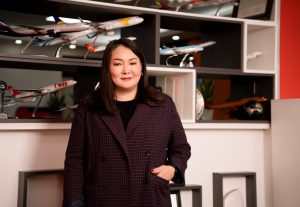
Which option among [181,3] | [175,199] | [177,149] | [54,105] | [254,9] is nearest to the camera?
[177,149]

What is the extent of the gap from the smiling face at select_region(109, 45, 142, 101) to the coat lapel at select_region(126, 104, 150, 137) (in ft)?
0.29

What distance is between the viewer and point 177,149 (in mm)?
1759

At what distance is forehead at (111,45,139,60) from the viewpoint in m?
1.67

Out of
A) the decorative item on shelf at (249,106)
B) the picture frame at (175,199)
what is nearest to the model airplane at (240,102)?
the decorative item on shelf at (249,106)

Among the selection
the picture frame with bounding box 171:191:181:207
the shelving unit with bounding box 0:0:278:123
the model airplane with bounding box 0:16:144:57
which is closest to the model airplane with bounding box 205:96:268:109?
the shelving unit with bounding box 0:0:278:123

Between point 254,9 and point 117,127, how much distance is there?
1.34m

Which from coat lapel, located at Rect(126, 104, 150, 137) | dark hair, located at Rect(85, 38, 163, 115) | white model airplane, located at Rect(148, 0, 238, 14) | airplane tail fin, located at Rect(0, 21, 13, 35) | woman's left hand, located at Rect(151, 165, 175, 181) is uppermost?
white model airplane, located at Rect(148, 0, 238, 14)

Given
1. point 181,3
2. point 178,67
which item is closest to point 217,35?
point 181,3

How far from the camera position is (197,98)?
2363 millimetres

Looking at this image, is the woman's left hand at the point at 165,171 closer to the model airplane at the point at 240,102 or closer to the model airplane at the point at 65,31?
the model airplane at the point at 65,31

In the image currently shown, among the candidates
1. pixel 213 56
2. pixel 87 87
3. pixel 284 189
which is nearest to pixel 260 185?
pixel 284 189

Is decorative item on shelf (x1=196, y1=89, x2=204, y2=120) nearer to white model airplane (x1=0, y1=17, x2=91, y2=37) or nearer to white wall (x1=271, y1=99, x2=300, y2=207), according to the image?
white wall (x1=271, y1=99, x2=300, y2=207)

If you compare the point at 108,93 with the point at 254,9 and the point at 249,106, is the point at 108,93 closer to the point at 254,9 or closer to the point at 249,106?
the point at 249,106

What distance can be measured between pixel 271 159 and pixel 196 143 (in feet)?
1.60
